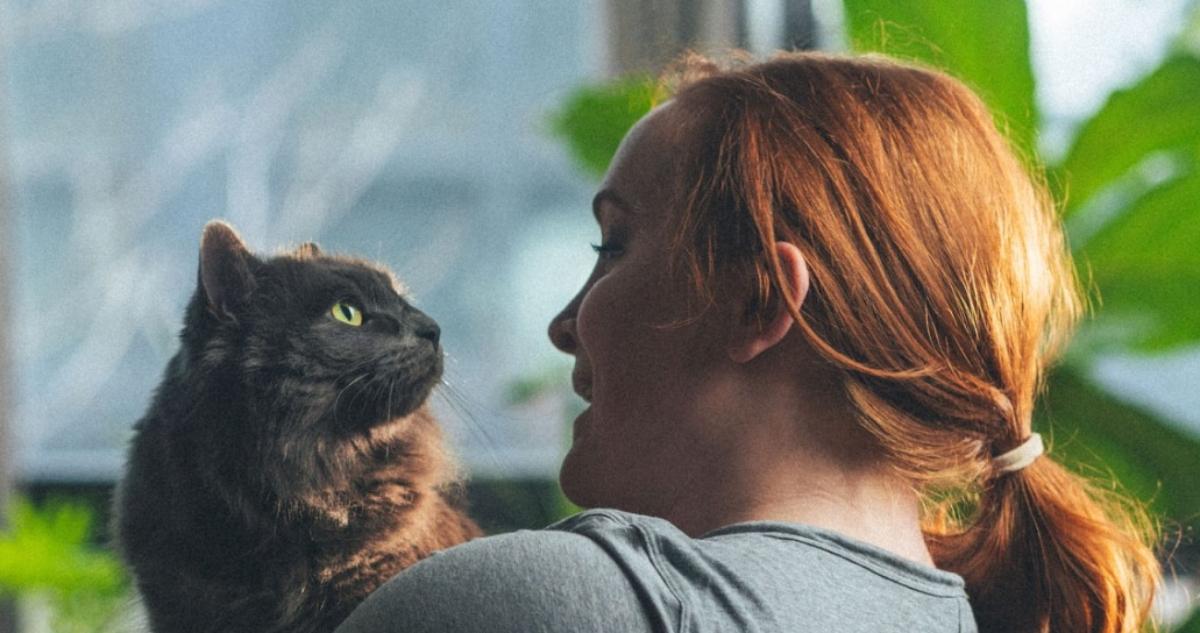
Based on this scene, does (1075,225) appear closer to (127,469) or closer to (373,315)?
(373,315)

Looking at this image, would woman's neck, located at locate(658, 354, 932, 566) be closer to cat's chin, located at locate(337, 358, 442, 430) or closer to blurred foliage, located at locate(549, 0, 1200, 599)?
cat's chin, located at locate(337, 358, 442, 430)

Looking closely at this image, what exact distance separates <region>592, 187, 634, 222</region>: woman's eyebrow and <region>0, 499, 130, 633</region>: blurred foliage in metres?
0.90

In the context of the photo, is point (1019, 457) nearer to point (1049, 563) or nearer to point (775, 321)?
point (1049, 563)

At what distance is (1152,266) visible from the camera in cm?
158

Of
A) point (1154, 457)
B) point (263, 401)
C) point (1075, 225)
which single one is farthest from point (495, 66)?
point (263, 401)

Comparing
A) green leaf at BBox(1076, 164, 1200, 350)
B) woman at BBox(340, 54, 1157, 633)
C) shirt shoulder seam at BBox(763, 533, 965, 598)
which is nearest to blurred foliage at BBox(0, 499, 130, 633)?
woman at BBox(340, 54, 1157, 633)

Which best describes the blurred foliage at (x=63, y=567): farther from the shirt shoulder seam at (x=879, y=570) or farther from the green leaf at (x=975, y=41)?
the green leaf at (x=975, y=41)

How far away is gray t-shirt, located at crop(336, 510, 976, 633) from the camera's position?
0.66 m

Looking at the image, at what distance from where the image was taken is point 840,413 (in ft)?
2.81

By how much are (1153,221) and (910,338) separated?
0.90 meters

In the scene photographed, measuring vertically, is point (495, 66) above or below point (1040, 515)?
above

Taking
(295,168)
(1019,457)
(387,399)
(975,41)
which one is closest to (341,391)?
(387,399)

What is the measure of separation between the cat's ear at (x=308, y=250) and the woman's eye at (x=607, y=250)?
247 mm

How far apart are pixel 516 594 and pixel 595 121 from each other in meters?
1.05
